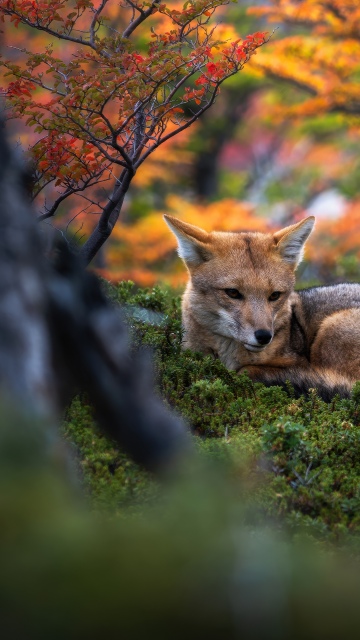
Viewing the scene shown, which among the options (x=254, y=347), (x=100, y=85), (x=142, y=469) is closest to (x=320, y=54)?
(x=254, y=347)

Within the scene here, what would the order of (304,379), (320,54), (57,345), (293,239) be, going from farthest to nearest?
1. (320,54)
2. (293,239)
3. (304,379)
4. (57,345)

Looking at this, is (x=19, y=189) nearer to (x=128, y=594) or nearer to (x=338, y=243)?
(x=128, y=594)

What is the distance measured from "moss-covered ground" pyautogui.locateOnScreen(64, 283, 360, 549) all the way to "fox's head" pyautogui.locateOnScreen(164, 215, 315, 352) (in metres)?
0.53

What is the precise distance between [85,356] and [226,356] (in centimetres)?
334

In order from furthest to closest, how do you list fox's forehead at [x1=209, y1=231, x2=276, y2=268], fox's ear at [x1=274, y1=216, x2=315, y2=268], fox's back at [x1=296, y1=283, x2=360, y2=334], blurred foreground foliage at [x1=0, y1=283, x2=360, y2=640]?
fox's back at [x1=296, y1=283, x2=360, y2=334]
fox's ear at [x1=274, y1=216, x2=315, y2=268]
fox's forehead at [x1=209, y1=231, x2=276, y2=268]
blurred foreground foliage at [x1=0, y1=283, x2=360, y2=640]

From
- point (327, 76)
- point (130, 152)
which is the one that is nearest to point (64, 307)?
point (130, 152)

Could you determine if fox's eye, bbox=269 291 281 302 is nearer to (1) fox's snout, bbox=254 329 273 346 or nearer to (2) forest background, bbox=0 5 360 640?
(1) fox's snout, bbox=254 329 273 346

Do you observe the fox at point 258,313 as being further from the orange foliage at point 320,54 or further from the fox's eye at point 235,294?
the orange foliage at point 320,54

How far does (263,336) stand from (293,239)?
1153 millimetres

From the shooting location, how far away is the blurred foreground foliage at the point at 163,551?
2.20 m

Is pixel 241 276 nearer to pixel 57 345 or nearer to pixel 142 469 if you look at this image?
pixel 142 469

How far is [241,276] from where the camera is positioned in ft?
20.7

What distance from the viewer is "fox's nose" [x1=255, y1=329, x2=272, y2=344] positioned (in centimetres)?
595

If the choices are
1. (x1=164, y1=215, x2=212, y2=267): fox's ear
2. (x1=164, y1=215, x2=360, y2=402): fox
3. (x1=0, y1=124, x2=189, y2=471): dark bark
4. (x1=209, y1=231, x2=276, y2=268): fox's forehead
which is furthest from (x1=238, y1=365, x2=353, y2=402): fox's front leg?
(x1=0, y1=124, x2=189, y2=471): dark bark
